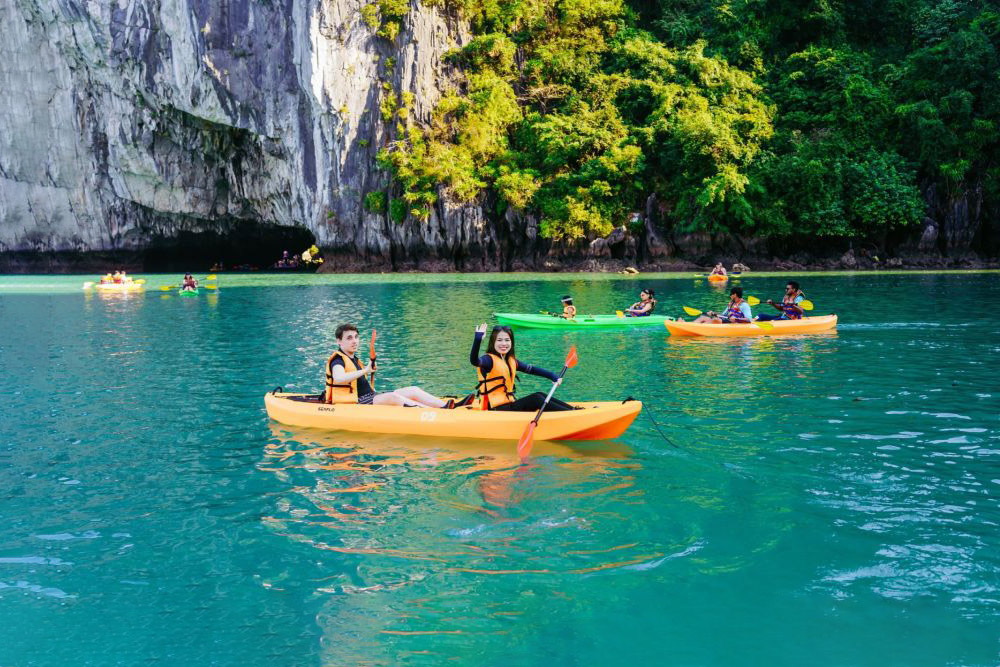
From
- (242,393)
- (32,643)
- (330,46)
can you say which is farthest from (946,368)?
(330,46)

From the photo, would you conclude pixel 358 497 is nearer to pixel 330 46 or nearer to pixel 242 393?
pixel 242 393

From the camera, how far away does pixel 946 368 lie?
11.4 meters

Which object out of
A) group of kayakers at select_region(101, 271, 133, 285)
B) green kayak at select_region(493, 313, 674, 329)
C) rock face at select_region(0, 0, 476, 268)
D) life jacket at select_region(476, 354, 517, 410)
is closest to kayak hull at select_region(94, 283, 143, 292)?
group of kayakers at select_region(101, 271, 133, 285)

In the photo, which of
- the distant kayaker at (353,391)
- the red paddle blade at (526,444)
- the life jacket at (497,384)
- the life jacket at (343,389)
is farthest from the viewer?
the life jacket at (343,389)

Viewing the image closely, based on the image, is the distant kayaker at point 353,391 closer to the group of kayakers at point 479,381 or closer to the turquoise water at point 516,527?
the group of kayakers at point 479,381

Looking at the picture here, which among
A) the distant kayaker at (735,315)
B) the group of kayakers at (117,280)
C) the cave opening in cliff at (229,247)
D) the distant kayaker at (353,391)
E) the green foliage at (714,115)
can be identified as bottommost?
the distant kayaker at (353,391)

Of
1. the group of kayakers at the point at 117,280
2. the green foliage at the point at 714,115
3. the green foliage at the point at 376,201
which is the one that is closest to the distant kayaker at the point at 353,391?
the group of kayakers at the point at 117,280

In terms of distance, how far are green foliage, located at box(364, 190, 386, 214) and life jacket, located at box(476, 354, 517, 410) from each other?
1369 inches

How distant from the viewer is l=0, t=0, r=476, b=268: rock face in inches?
1620

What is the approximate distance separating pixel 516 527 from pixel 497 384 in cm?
263

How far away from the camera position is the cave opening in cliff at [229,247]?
5222cm

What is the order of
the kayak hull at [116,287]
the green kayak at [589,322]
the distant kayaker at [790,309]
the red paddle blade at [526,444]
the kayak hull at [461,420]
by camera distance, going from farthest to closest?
the kayak hull at [116,287] < the green kayak at [589,322] < the distant kayaker at [790,309] < the kayak hull at [461,420] < the red paddle blade at [526,444]

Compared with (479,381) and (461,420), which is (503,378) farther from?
(461,420)

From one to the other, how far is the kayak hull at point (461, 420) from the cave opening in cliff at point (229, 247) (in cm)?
4295
